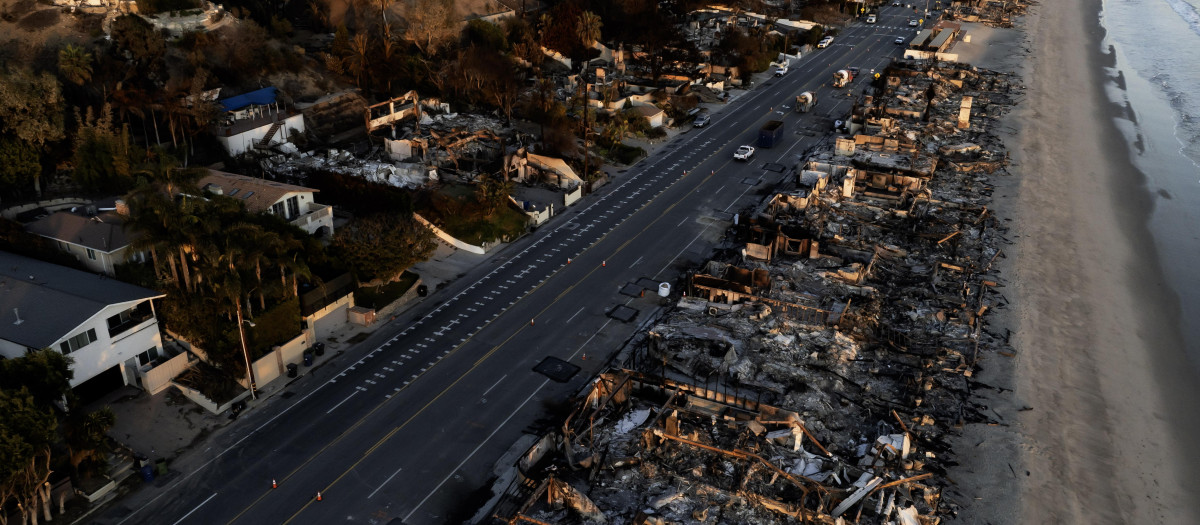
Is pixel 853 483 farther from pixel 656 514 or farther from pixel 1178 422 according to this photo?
pixel 1178 422

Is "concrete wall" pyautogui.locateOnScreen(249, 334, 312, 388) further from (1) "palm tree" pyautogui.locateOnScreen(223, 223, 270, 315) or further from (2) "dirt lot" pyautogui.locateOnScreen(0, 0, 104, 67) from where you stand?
(2) "dirt lot" pyautogui.locateOnScreen(0, 0, 104, 67)

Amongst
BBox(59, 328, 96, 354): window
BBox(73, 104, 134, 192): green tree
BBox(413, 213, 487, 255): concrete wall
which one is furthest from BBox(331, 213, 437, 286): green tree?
BBox(73, 104, 134, 192): green tree

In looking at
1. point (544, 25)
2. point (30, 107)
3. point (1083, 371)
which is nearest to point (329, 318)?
point (30, 107)

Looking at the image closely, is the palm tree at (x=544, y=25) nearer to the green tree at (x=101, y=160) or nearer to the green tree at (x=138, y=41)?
the green tree at (x=138, y=41)

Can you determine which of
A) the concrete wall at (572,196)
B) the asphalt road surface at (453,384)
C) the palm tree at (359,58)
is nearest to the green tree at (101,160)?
the asphalt road surface at (453,384)

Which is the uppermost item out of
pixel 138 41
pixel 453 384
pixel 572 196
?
pixel 138 41

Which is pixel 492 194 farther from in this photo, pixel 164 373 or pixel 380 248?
pixel 164 373
